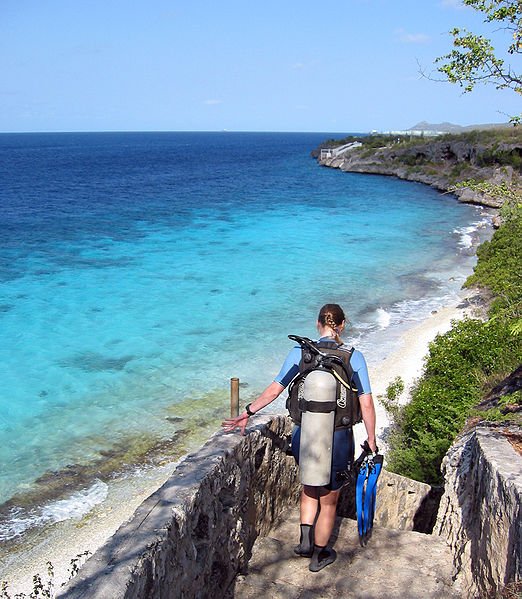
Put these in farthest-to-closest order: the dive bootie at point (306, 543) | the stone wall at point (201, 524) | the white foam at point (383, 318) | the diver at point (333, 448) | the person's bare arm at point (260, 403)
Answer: the white foam at point (383, 318), the dive bootie at point (306, 543), the person's bare arm at point (260, 403), the diver at point (333, 448), the stone wall at point (201, 524)

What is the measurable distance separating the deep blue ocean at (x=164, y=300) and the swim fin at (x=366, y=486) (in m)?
7.32

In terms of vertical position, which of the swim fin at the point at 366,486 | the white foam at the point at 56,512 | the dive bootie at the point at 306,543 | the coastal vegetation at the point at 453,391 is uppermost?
the swim fin at the point at 366,486

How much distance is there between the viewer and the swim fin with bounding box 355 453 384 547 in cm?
464

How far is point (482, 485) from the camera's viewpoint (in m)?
4.33

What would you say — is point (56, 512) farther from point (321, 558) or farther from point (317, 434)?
point (317, 434)

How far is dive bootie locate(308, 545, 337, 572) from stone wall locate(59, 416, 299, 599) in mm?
574

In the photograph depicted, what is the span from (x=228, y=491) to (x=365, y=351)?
45.8 ft

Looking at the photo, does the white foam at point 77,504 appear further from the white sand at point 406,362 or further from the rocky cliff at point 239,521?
the rocky cliff at point 239,521

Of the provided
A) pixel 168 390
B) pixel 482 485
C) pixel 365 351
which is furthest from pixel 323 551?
pixel 365 351

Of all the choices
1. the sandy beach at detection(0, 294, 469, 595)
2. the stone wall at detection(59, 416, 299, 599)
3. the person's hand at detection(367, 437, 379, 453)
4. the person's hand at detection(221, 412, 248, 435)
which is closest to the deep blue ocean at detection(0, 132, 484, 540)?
the sandy beach at detection(0, 294, 469, 595)

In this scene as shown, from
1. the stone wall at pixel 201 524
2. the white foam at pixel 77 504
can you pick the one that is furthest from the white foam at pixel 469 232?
the stone wall at pixel 201 524

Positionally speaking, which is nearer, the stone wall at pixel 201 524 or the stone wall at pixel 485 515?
the stone wall at pixel 201 524

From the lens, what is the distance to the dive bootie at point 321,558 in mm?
4488

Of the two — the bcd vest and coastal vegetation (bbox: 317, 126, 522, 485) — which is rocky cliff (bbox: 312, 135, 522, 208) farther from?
the bcd vest
